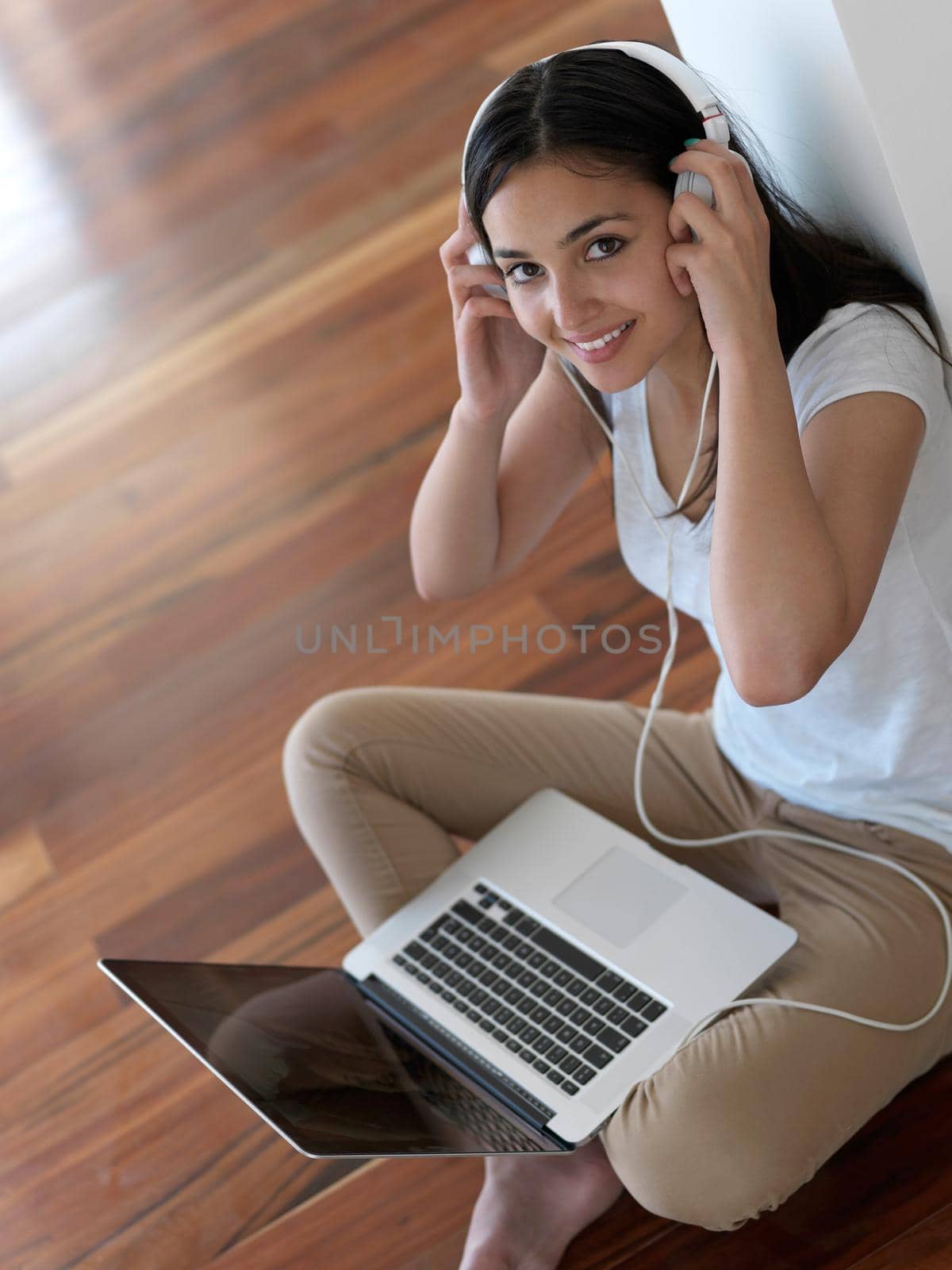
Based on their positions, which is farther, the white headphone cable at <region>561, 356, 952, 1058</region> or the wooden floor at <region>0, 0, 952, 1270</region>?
the wooden floor at <region>0, 0, 952, 1270</region>

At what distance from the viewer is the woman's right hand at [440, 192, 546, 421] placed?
44.5 inches

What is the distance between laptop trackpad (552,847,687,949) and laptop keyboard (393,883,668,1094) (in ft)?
0.10

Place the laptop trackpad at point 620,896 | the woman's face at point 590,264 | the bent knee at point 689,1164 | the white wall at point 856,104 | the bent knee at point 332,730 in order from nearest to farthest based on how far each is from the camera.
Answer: the white wall at point 856,104 → the woman's face at point 590,264 → the bent knee at point 689,1164 → the laptop trackpad at point 620,896 → the bent knee at point 332,730

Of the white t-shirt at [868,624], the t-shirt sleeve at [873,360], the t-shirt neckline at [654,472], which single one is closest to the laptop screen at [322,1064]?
the white t-shirt at [868,624]

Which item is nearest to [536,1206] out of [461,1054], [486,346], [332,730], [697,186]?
[461,1054]

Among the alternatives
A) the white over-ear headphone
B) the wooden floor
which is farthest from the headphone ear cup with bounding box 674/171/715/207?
the wooden floor

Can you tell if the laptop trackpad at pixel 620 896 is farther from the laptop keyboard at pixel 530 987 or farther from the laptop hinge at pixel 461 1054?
the laptop hinge at pixel 461 1054

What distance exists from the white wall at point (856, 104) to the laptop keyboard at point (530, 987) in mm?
554

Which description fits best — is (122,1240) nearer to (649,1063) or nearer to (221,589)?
(649,1063)

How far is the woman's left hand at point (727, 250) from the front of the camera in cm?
95

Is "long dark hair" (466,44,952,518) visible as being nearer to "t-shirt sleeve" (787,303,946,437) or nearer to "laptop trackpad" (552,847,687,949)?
"t-shirt sleeve" (787,303,946,437)

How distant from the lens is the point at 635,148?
975mm

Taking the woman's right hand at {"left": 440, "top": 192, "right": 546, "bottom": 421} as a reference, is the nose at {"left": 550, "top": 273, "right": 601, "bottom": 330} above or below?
above

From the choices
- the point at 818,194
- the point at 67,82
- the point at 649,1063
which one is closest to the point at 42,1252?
the point at 649,1063
